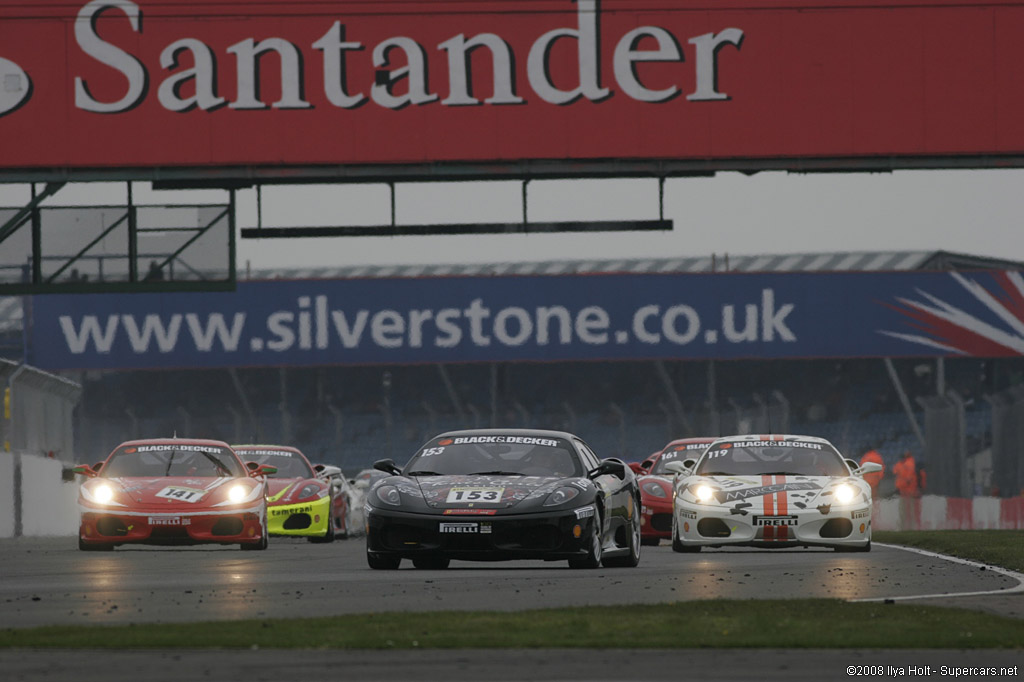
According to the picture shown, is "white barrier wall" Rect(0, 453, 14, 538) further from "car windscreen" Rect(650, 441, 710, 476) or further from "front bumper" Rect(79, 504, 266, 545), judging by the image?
"car windscreen" Rect(650, 441, 710, 476)

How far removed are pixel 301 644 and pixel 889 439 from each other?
161ft

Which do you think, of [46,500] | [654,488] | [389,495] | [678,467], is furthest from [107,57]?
[389,495]

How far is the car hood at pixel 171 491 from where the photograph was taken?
792 inches

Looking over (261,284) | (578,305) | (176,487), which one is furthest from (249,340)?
(176,487)

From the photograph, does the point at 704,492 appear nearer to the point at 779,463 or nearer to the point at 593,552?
the point at 779,463

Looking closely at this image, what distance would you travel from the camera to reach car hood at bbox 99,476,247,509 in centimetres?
2012

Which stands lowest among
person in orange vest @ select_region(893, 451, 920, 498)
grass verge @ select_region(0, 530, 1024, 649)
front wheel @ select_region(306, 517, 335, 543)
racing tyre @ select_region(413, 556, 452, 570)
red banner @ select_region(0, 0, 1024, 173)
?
person in orange vest @ select_region(893, 451, 920, 498)

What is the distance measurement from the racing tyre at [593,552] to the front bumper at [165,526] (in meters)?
5.05

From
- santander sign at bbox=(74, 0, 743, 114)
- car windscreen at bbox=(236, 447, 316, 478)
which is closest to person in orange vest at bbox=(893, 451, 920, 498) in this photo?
santander sign at bbox=(74, 0, 743, 114)

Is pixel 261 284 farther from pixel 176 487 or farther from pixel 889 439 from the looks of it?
pixel 176 487

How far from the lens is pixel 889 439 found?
56.8m

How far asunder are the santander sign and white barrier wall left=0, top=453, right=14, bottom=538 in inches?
226

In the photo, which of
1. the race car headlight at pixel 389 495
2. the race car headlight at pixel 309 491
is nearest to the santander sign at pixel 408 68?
the race car headlight at pixel 309 491

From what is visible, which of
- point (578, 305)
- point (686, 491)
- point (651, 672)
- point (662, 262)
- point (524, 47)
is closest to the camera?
point (651, 672)
